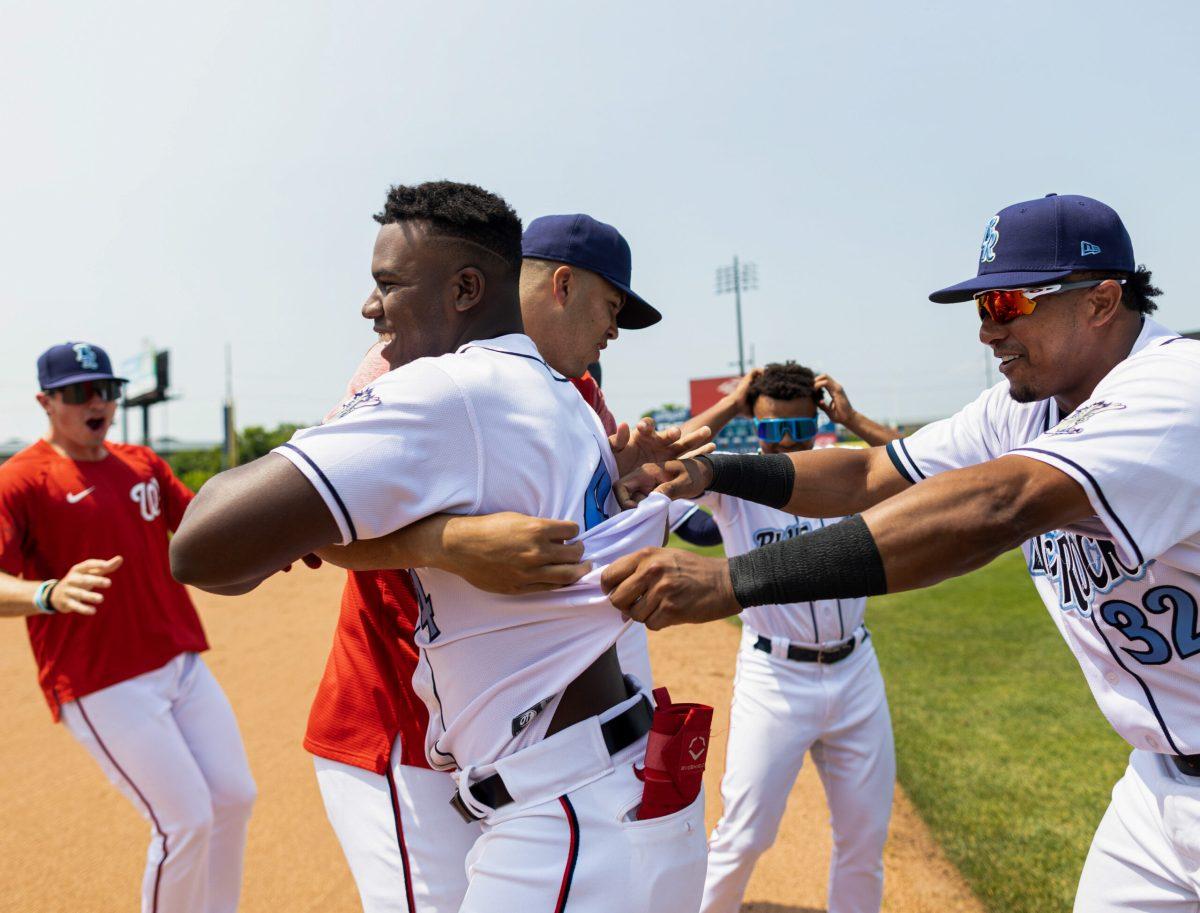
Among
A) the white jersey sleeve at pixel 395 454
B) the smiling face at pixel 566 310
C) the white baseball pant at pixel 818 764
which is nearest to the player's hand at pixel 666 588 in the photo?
the white jersey sleeve at pixel 395 454

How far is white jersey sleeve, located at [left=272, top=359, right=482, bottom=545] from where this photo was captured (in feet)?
5.31

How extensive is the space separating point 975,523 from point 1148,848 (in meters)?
1.29

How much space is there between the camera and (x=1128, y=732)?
255 cm

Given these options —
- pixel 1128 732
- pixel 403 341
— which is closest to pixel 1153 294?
pixel 1128 732

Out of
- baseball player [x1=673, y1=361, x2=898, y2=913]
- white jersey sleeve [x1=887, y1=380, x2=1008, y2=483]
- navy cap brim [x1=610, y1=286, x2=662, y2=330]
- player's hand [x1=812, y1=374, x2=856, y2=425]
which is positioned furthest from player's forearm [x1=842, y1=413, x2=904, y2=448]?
navy cap brim [x1=610, y1=286, x2=662, y2=330]

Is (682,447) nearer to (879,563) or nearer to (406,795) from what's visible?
(879,563)

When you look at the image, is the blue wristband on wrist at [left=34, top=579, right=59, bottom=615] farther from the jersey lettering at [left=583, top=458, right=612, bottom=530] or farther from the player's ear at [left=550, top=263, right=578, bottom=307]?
the jersey lettering at [left=583, top=458, right=612, bottom=530]

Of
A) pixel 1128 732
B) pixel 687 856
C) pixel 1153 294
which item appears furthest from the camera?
pixel 1153 294

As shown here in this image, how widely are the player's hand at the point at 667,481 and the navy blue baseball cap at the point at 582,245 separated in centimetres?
70

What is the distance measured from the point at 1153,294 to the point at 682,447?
1.64m

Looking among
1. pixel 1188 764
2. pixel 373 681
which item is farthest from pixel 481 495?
pixel 1188 764

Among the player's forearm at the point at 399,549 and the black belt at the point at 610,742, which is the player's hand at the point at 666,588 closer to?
the black belt at the point at 610,742

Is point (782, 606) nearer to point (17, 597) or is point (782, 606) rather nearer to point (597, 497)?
point (597, 497)

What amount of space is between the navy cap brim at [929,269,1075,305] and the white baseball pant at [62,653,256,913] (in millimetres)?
3802
